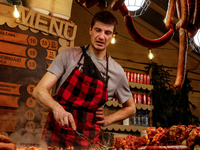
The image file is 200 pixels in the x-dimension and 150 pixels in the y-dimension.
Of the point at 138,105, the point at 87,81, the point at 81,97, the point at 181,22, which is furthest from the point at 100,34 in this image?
the point at 138,105

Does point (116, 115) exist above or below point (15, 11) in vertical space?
below

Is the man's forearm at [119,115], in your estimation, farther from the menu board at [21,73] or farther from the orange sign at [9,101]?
the orange sign at [9,101]

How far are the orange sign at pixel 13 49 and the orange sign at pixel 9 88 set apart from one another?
0.42 meters

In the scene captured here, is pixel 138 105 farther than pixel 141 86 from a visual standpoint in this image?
No

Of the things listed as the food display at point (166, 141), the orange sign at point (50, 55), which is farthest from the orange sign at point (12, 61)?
the food display at point (166, 141)

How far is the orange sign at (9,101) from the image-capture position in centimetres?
273

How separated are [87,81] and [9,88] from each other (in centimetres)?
130

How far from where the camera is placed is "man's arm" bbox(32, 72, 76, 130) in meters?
1.32

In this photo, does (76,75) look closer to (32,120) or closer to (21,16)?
(32,120)

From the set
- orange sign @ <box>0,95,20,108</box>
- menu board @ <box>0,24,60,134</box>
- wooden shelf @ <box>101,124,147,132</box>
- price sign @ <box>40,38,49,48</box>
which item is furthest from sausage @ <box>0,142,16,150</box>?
wooden shelf @ <box>101,124,147,132</box>

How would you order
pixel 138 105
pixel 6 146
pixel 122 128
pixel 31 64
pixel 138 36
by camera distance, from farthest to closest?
pixel 138 105 → pixel 122 128 → pixel 31 64 → pixel 138 36 → pixel 6 146

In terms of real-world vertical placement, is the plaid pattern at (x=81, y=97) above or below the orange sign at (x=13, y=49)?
below

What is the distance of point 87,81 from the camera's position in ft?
6.42

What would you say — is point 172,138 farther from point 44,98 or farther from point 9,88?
point 9,88
